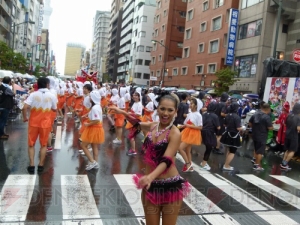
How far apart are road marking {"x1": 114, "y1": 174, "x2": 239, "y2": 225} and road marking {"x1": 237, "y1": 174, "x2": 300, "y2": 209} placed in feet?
5.45

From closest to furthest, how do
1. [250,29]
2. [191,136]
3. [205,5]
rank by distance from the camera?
[191,136] → [250,29] → [205,5]

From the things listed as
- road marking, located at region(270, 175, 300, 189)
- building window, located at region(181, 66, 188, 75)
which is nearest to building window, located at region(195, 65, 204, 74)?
building window, located at region(181, 66, 188, 75)

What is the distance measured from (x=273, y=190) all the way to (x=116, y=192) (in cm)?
346

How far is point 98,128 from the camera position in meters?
7.24

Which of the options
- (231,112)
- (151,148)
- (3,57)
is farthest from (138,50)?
(151,148)

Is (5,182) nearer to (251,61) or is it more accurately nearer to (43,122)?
(43,122)

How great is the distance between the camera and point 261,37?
29.3m

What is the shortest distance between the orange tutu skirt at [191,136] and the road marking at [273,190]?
137 centimetres

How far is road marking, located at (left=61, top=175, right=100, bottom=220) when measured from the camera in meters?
4.72

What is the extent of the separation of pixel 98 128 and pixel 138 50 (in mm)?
67567

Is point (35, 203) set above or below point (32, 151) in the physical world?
below

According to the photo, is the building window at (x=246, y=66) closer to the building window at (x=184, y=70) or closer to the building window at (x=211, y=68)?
the building window at (x=211, y=68)

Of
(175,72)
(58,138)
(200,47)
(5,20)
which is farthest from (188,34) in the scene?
(58,138)

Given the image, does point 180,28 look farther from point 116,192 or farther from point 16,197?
point 16,197
